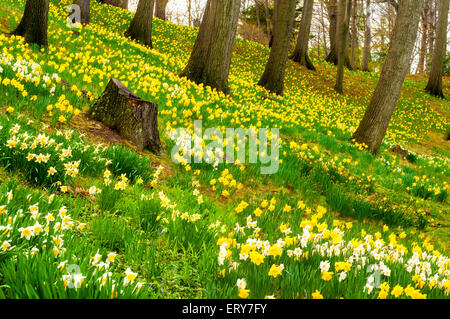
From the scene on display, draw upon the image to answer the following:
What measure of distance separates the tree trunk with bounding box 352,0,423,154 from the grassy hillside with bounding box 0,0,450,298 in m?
0.75

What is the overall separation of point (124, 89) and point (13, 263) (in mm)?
3809

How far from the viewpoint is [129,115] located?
15.7ft

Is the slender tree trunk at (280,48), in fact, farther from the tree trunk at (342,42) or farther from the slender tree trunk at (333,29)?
the slender tree trunk at (333,29)

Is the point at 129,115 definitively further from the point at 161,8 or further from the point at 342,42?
the point at 161,8

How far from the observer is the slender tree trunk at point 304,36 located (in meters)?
21.0

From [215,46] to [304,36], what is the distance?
13.3 metres

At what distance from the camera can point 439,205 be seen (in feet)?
21.1

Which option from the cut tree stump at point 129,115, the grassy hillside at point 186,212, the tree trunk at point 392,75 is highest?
the tree trunk at point 392,75

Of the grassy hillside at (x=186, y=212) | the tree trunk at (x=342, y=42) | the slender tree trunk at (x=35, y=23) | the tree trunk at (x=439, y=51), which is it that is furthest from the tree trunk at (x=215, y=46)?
the tree trunk at (x=439, y=51)

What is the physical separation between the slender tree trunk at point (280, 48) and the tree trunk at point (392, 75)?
580cm

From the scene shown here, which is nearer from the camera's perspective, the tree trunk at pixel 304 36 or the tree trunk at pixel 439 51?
the tree trunk at pixel 439 51

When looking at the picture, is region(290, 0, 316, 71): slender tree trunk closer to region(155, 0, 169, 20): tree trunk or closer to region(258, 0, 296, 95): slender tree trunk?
region(258, 0, 296, 95): slender tree trunk

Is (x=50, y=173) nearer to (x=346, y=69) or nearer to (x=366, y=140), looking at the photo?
(x=366, y=140)

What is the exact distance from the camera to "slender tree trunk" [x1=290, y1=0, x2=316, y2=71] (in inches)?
827
